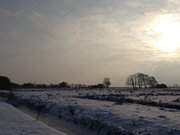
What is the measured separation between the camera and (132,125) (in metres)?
18.2

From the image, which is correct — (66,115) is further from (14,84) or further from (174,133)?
(14,84)

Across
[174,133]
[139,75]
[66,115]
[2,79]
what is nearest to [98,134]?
[174,133]

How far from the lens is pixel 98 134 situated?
19.4 meters

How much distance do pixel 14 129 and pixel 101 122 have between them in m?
5.72

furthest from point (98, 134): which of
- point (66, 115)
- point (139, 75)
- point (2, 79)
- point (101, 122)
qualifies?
point (139, 75)

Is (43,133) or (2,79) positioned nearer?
(43,133)

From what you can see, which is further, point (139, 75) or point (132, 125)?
point (139, 75)

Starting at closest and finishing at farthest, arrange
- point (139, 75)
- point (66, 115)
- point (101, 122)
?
point (101, 122) < point (66, 115) < point (139, 75)

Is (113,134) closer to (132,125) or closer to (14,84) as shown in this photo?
(132,125)

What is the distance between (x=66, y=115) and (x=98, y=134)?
9.21 m

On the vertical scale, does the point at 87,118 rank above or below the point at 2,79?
below

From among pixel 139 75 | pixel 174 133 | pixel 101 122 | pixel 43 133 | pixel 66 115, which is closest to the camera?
pixel 174 133

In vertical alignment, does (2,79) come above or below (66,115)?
above

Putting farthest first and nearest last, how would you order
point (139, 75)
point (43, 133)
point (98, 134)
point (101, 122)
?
point (139, 75) < point (101, 122) < point (98, 134) < point (43, 133)
